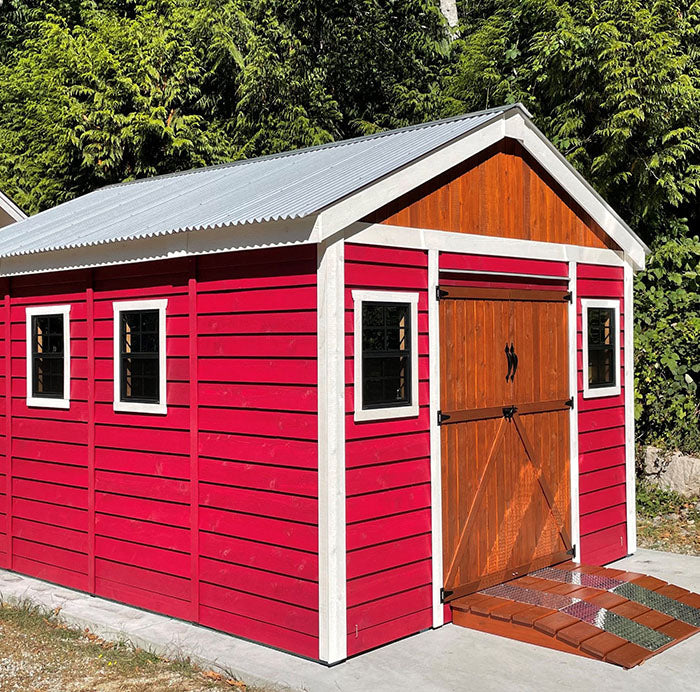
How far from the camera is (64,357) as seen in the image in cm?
845

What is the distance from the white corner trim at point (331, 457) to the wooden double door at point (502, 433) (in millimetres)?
1129

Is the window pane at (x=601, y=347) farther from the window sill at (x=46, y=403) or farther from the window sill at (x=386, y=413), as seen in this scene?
the window sill at (x=46, y=403)

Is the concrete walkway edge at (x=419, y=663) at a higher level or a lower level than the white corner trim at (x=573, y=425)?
lower

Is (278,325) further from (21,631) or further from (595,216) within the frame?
(595,216)

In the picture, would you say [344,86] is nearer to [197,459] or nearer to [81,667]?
[197,459]

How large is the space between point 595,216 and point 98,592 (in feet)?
17.7

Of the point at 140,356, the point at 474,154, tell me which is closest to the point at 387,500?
the point at 140,356

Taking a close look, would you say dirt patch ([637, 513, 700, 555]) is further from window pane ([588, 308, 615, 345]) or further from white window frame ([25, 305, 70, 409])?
white window frame ([25, 305, 70, 409])

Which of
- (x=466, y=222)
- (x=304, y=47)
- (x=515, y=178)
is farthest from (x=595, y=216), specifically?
(x=304, y=47)

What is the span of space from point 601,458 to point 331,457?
3.59 metres

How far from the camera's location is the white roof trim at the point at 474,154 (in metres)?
6.30

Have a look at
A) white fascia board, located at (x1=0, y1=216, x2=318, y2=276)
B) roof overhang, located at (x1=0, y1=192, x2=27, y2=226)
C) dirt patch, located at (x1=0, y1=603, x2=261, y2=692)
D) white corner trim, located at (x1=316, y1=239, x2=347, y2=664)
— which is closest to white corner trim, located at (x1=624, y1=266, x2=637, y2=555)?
white corner trim, located at (x1=316, y1=239, x2=347, y2=664)

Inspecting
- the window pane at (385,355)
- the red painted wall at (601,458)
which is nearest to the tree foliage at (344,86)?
the red painted wall at (601,458)

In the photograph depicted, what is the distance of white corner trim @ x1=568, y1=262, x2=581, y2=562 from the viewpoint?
8406 mm
